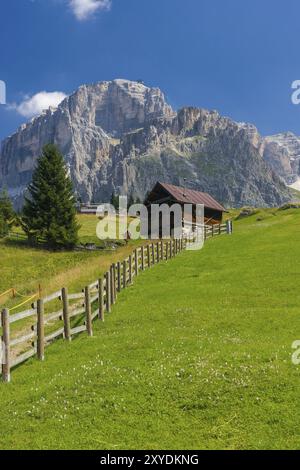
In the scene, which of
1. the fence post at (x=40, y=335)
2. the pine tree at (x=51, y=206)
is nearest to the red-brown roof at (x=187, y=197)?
the pine tree at (x=51, y=206)

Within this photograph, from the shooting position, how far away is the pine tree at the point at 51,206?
6056 cm

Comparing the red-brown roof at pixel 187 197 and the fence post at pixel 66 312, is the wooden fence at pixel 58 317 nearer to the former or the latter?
the fence post at pixel 66 312

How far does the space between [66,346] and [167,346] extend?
4140mm

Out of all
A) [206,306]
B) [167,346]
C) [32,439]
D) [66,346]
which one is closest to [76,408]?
[32,439]

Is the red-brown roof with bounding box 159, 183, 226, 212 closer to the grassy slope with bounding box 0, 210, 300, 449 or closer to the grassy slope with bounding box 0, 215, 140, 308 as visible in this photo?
the grassy slope with bounding box 0, 215, 140, 308

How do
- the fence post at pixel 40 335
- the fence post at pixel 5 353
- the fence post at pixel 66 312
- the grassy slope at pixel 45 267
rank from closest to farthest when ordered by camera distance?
the fence post at pixel 5 353 < the fence post at pixel 40 335 < the fence post at pixel 66 312 < the grassy slope at pixel 45 267

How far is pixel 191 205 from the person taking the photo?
67000mm

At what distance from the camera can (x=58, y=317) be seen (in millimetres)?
18312

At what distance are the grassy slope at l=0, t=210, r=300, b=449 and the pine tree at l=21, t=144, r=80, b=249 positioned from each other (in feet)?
133

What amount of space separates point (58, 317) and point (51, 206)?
44.4 meters

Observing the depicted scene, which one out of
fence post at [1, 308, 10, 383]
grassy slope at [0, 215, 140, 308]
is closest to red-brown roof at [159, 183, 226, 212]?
grassy slope at [0, 215, 140, 308]

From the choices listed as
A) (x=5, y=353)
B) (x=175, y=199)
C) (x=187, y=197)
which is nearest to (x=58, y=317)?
(x=5, y=353)

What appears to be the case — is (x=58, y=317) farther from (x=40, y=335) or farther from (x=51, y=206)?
(x=51, y=206)

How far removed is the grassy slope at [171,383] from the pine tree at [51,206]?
40615 mm
